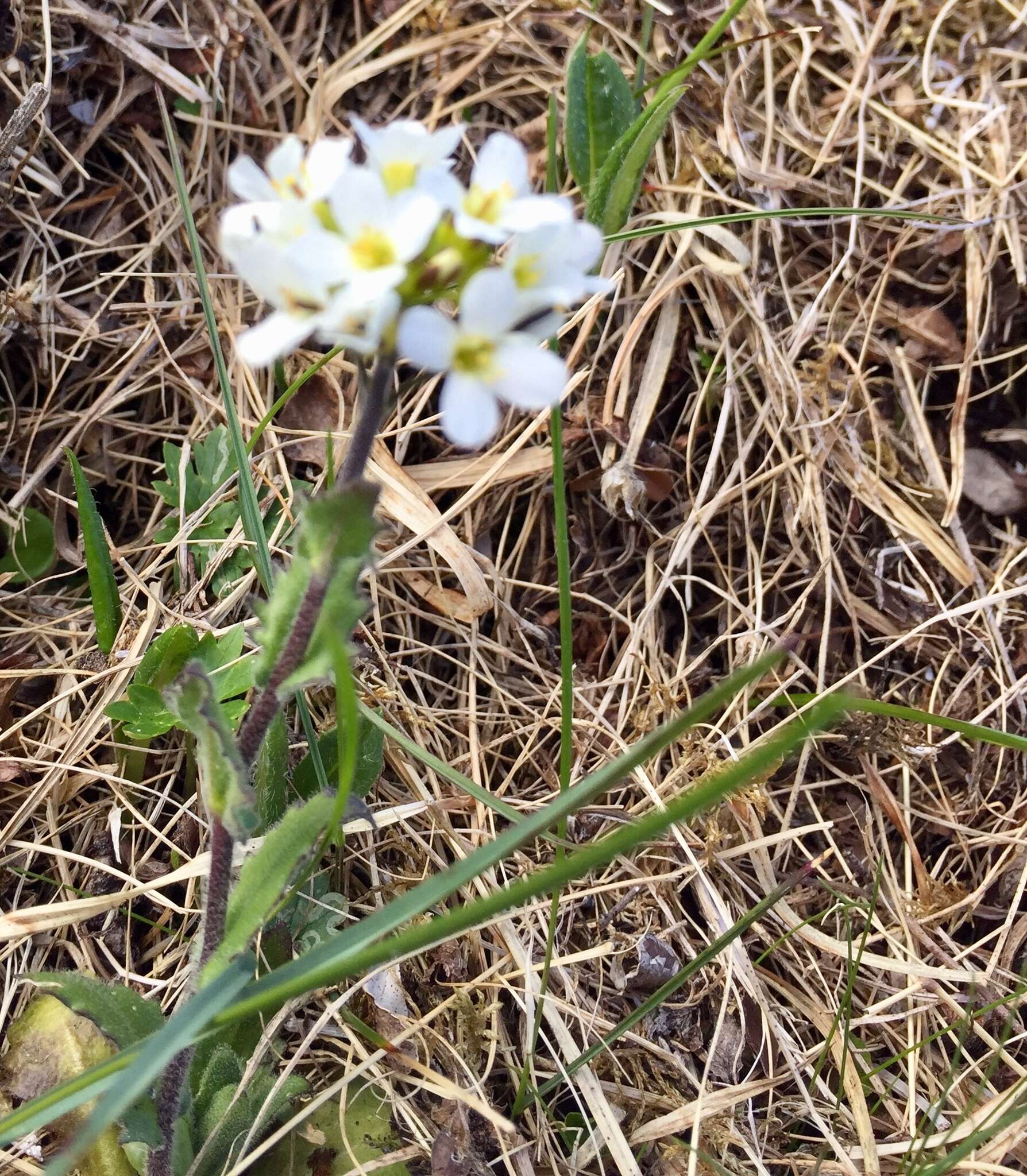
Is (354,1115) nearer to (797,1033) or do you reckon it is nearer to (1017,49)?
(797,1033)

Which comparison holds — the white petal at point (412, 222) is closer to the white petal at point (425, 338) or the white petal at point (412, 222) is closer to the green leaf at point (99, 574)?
the white petal at point (425, 338)

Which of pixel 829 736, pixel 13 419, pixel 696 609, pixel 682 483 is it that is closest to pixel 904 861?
pixel 829 736

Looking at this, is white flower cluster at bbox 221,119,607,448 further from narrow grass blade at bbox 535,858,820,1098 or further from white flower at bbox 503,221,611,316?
narrow grass blade at bbox 535,858,820,1098

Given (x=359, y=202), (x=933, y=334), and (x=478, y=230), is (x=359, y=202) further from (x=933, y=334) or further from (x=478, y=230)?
(x=933, y=334)

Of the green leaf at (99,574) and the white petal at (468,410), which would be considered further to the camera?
the green leaf at (99,574)

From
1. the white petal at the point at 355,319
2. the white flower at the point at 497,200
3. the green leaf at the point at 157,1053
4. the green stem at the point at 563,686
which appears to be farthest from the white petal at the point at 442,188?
the green leaf at the point at 157,1053

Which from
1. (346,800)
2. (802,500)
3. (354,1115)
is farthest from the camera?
(802,500)

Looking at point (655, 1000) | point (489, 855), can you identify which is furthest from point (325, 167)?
point (655, 1000)
